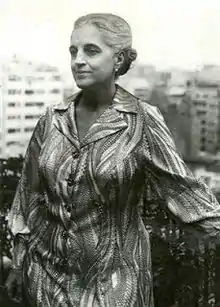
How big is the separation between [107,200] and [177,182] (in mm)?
170

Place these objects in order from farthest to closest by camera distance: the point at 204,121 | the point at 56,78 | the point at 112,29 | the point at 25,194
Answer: the point at 56,78 → the point at 204,121 → the point at 25,194 → the point at 112,29

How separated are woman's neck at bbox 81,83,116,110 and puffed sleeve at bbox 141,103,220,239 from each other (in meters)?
0.09

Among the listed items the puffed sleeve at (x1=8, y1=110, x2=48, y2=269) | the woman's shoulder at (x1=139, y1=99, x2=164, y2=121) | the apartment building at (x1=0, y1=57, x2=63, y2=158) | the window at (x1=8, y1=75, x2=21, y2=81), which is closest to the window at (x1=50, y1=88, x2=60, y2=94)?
the apartment building at (x1=0, y1=57, x2=63, y2=158)

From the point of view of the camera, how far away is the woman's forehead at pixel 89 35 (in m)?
1.55

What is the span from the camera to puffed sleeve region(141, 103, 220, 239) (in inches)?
62.5

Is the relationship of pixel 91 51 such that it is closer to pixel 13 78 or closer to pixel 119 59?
pixel 119 59

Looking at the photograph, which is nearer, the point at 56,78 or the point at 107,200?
the point at 107,200

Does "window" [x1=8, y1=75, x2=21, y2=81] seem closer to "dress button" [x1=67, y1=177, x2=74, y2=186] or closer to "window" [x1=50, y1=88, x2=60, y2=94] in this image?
"window" [x1=50, y1=88, x2=60, y2=94]

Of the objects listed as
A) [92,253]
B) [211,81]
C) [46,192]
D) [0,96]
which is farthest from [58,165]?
[0,96]

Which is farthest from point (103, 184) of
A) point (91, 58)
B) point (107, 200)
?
point (91, 58)

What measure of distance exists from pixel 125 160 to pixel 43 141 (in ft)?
0.80

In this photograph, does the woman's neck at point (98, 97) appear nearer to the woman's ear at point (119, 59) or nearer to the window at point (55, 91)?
the woman's ear at point (119, 59)

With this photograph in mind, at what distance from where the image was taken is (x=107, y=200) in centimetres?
159

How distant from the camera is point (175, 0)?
2.15m
